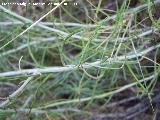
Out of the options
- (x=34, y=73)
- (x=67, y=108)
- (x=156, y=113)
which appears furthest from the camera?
(x=67, y=108)

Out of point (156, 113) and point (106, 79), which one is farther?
point (106, 79)

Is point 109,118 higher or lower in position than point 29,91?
lower

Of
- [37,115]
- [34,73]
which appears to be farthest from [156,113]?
[34,73]

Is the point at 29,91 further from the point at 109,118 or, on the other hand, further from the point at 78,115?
the point at 109,118

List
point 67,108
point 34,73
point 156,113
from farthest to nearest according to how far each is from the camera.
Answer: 1. point 67,108
2. point 156,113
3. point 34,73

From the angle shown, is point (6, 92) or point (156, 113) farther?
point (6, 92)

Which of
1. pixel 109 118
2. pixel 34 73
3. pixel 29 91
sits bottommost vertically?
pixel 109 118

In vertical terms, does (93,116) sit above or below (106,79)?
below

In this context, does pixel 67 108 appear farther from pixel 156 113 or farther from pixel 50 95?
pixel 156 113

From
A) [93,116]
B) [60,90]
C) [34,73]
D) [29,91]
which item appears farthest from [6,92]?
[34,73]
